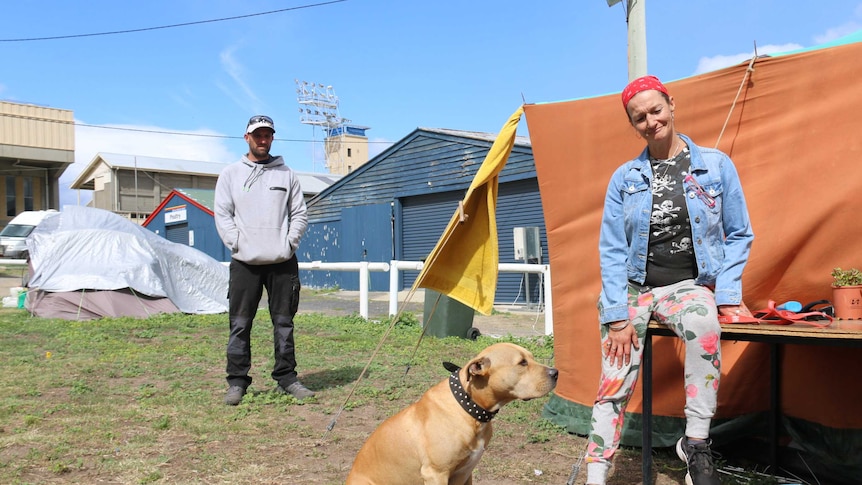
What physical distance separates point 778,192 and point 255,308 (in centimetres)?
394

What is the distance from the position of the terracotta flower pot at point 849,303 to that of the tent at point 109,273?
36.7 feet

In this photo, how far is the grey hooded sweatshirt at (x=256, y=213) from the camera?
512cm

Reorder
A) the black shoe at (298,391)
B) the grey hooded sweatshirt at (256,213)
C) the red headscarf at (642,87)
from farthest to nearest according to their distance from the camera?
the black shoe at (298,391), the grey hooded sweatshirt at (256,213), the red headscarf at (642,87)

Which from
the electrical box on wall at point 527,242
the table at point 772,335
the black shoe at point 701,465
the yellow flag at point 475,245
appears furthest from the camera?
the electrical box on wall at point 527,242

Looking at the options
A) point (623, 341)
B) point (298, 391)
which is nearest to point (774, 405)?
point (623, 341)

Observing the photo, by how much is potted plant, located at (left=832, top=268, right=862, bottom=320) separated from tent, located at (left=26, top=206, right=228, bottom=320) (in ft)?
36.7

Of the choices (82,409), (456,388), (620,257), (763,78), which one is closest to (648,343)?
(620,257)

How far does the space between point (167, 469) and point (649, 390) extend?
2767 mm

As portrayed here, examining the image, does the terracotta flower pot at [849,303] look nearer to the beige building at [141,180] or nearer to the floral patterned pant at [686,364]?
the floral patterned pant at [686,364]

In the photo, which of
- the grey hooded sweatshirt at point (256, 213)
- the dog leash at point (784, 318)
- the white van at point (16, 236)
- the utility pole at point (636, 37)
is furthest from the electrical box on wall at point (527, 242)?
the white van at point (16, 236)

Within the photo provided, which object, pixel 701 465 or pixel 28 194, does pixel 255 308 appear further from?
pixel 28 194

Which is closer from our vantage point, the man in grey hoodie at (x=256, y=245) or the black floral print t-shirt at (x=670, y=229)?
the black floral print t-shirt at (x=670, y=229)

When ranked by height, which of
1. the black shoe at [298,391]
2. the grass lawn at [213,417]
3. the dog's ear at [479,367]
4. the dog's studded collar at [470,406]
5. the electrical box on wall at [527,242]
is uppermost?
the electrical box on wall at [527,242]

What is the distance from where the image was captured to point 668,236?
2.99 m
